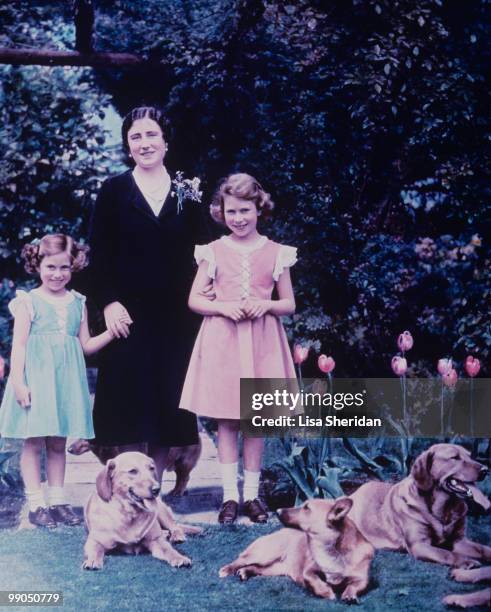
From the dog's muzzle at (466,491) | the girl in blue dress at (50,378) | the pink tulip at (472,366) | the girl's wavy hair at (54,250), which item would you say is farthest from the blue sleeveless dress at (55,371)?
the pink tulip at (472,366)

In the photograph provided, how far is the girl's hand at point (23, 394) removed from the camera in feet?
9.06

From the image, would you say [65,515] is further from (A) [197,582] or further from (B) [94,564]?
(A) [197,582]

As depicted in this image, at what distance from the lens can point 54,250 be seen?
285 cm

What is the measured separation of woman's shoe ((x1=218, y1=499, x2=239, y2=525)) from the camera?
282cm

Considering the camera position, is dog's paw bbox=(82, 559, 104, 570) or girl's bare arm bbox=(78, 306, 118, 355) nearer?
dog's paw bbox=(82, 559, 104, 570)

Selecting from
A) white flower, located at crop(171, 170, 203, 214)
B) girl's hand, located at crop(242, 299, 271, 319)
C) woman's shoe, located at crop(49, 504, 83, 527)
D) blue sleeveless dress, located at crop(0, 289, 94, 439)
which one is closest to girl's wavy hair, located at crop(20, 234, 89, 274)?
blue sleeveless dress, located at crop(0, 289, 94, 439)

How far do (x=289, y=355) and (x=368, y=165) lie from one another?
73 cm

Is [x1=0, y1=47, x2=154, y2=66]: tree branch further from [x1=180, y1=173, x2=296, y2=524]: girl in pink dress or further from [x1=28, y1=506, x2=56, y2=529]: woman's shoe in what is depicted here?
[x1=28, y1=506, x2=56, y2=529]: woman's shoe

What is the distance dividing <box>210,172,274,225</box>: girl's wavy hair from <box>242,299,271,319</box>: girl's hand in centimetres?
29

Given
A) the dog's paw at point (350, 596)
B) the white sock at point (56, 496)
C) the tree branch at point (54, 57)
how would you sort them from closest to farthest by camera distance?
the dog's paw at point (350, 596) → the white sock at point (56, 496) → the tree branch at point (54, 57)

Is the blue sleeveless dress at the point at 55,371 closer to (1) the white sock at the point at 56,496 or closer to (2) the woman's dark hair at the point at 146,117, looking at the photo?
(1) the white sock at the point at 56,496

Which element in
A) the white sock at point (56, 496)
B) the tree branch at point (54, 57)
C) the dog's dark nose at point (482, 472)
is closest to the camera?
→ the dog's dark nose at point (482, 472)

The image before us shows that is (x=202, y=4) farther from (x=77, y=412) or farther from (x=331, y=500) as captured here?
(x=331, y=500)

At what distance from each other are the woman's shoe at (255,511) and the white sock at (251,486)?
14 mm
